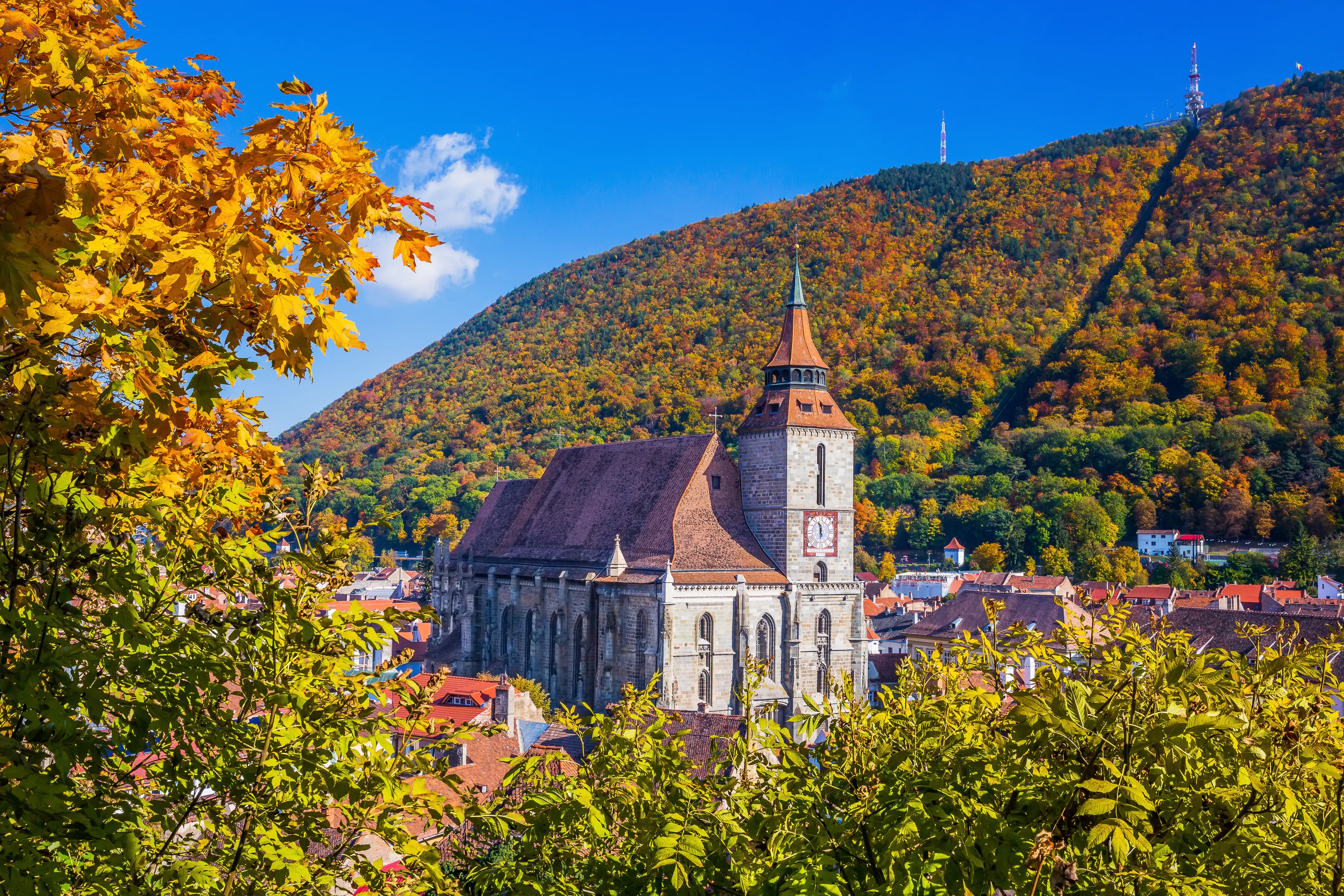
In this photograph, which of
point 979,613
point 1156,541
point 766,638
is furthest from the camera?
point 1156,541

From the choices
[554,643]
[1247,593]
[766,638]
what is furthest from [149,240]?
[1247,593]

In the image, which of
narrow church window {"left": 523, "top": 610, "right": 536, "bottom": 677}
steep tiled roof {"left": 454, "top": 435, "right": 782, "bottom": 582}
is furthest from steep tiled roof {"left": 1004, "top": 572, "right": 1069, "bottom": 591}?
narrow church window {"left": 523, "top": 610, "right": 536, "bottom": 677}

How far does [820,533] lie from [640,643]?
28.3 ft

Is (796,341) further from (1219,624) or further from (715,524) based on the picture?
(1219,624)

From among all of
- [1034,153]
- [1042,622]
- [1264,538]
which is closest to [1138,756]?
[1042,622]

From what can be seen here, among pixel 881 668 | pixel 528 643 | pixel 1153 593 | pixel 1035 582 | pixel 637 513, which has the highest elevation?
pixel 637 513

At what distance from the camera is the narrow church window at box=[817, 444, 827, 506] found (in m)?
39.0

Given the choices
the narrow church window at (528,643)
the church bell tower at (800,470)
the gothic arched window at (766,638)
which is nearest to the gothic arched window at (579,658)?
the narrow church window at (528,643)

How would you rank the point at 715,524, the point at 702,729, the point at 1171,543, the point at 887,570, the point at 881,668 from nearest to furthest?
the point at 702,729 < the point at 715,524 < the point at 881,668 < the point at 1171,543 < the point at 887,570

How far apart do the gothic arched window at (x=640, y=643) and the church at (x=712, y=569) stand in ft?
0.17

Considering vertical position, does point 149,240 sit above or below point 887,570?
above

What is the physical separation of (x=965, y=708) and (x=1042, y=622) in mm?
51586

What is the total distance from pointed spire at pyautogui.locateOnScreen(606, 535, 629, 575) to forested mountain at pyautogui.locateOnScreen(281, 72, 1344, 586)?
39.3 m

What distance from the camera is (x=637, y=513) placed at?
40438mm
